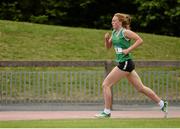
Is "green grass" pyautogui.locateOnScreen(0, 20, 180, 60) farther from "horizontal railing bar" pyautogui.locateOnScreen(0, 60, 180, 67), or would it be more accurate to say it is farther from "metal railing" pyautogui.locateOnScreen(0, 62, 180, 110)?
"horizontal railing bar" pyautogui.locateOnScreen(0, 60, 180, 67)

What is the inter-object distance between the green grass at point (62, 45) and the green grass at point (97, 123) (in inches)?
417

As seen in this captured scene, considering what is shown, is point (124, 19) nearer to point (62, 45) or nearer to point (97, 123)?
point (97, 123)

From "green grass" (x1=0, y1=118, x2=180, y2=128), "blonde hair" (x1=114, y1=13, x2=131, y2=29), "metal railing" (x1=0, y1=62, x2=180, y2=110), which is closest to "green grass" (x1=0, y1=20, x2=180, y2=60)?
"metal railing" (x1=0, y1=62, x2=180, y2=110)

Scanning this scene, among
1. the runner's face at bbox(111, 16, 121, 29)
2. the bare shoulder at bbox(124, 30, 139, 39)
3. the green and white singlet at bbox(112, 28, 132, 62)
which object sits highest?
the runner's face at bbox(111, 16, 121, 29)

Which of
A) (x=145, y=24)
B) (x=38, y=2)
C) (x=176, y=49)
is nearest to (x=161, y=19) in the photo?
(x=145, y=24)

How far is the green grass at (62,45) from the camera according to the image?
81.5 ft

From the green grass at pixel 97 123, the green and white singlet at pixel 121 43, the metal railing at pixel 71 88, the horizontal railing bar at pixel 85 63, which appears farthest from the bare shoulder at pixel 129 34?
the metal railing at pixel 71 88

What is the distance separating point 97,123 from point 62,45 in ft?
44.3

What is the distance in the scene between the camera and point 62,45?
26.3 m

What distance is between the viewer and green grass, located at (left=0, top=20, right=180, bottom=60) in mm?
24844

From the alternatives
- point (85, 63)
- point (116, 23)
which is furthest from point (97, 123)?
point (85, 63)

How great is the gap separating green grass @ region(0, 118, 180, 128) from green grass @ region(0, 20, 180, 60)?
417 inches

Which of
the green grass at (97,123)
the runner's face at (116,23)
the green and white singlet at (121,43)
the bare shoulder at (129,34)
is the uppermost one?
the runner's face at (116,23)

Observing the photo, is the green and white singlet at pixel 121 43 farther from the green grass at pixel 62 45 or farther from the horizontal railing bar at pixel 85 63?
the green grass at pixel 62 45
